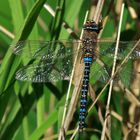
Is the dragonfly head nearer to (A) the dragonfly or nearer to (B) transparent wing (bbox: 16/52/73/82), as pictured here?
(A) the dragonfly

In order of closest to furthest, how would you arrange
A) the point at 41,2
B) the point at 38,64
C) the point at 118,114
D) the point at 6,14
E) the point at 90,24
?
the point at 41,2 → the point at 90,24 → the point at 38,64 → the point at 118,114 → the point at 6,14

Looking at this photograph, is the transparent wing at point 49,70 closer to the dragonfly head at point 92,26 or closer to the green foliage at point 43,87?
the green foliage at point 43,87

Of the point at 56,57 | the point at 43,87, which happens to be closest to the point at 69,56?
the point at 56,57

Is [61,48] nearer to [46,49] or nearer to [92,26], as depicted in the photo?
[46,49]

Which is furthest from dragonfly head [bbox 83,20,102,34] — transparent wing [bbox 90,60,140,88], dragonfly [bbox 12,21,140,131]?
transparent wing [bbox 90,60,140,88]

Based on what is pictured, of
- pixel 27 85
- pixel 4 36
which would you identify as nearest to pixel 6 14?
pixel 4 36

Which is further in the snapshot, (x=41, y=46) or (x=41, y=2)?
(x=41, y=46)

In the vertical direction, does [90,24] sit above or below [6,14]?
below

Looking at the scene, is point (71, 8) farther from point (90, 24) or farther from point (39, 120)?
point (39, 120)

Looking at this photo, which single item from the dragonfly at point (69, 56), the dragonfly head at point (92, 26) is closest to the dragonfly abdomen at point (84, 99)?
the dragonfly at point (69, 56)
